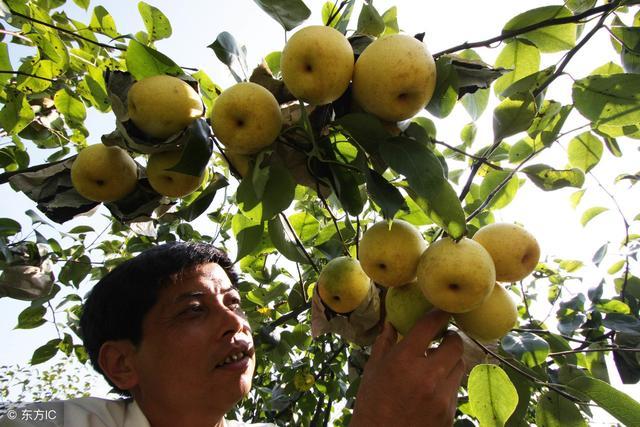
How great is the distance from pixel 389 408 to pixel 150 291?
1.29 meters

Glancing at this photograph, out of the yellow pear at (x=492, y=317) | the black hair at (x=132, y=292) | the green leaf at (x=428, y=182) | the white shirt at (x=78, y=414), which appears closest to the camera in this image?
the green leaf at (x=428, y=182)

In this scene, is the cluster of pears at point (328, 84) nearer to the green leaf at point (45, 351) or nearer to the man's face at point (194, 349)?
the man's face at point (194, 349)

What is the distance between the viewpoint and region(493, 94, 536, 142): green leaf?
152 cm

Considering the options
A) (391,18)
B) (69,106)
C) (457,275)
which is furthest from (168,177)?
(69,106)

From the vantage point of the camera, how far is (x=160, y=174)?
1.43m

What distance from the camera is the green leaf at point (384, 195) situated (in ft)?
3.98

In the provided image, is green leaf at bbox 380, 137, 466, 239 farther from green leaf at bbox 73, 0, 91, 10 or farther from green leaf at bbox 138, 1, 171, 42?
green leaf at bbox 73, 0, 91, 10

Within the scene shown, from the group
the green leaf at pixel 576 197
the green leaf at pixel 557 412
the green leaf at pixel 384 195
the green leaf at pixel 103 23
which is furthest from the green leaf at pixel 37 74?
the green leaf at pixel 576 197

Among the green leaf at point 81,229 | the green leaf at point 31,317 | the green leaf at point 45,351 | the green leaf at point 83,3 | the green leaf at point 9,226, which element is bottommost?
the green leaf at point 45,351

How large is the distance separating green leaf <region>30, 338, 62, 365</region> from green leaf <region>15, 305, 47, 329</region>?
16cm

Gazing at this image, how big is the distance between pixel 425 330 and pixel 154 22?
169 centimetres

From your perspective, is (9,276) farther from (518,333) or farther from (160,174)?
(518,333)

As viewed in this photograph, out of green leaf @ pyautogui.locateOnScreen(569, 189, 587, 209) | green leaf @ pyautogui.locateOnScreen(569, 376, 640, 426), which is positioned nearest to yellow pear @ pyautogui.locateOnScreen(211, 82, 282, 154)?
green leaf @ pyautogui.locateOnScreen(569, 376, 640, 426)

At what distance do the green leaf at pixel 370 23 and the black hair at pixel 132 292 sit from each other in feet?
4.40
